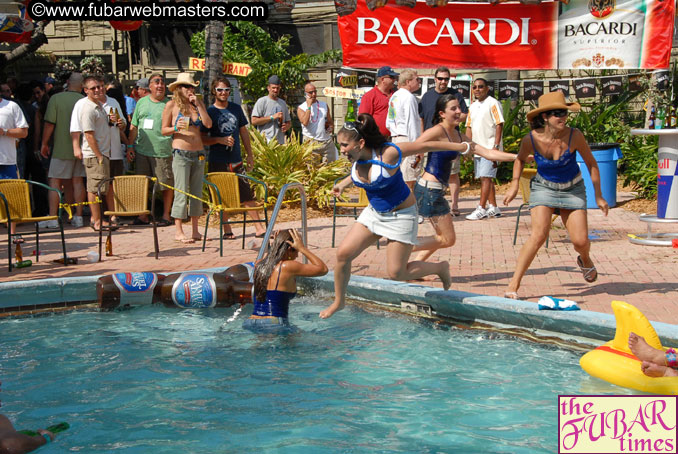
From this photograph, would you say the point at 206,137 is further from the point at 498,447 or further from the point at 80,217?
the point at 498,447

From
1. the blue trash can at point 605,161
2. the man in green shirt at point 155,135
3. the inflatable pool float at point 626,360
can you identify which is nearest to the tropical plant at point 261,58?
the man in green shirt at point 155,135

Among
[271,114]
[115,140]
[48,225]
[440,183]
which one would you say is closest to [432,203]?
[440,183]

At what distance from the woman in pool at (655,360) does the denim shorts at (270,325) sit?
2.73 metres

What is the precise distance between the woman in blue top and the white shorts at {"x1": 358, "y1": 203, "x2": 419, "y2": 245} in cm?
105

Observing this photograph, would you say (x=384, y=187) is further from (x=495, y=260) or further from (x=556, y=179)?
(x=495, y=260)

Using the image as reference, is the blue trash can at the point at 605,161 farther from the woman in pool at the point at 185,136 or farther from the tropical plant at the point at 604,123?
the woman in pool at the point at 185,136

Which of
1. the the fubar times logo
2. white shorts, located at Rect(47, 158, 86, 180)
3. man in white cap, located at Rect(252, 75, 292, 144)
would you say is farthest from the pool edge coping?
man in white cap, located at Rect(252, 75, 292, 144)

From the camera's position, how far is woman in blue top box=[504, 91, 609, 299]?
23.5ft

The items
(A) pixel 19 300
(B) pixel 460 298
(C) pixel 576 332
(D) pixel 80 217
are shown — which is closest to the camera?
(C) pixel 576 332

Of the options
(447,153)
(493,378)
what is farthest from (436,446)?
(447,153)

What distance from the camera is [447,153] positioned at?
7.82 m

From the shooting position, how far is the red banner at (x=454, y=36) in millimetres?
14375

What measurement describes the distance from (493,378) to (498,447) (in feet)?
3.75

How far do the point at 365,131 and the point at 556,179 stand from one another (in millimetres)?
1909
